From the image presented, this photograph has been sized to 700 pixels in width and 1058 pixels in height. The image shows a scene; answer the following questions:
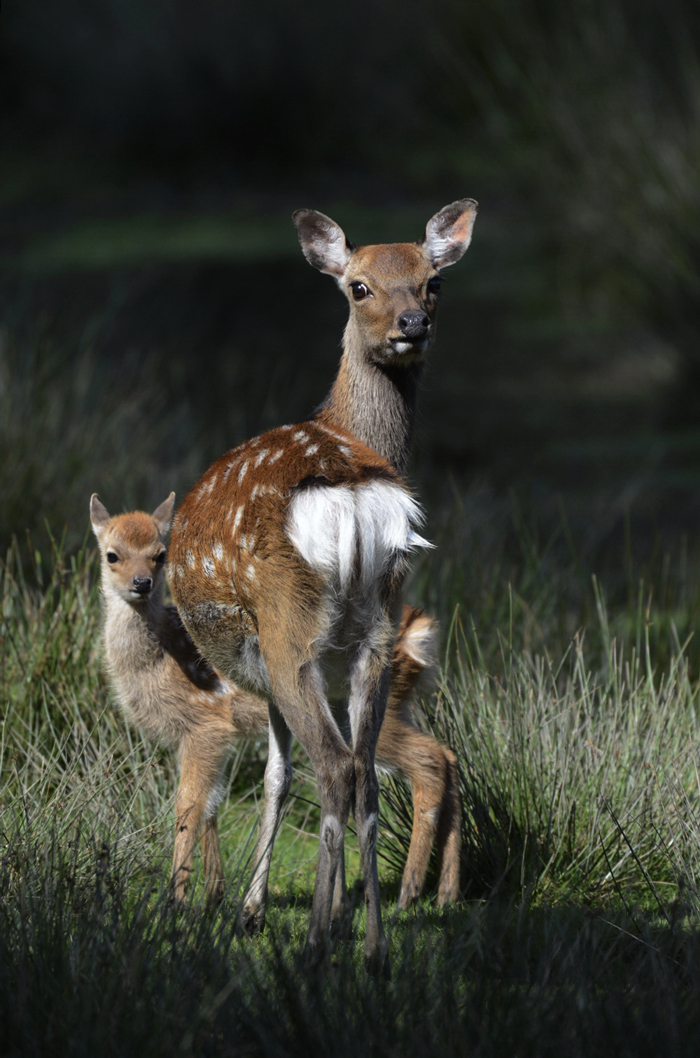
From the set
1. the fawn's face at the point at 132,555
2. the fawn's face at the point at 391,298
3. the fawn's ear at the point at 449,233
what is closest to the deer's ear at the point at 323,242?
the fawn's face at the point at 391,298

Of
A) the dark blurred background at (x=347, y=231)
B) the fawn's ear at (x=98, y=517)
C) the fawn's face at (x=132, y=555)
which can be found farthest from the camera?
the dark blurred background at (x=347, y=231)

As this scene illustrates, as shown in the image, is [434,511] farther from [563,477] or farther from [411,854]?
[411,854]

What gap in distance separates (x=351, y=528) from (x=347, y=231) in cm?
1230

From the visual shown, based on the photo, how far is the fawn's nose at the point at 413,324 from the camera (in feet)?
11.5

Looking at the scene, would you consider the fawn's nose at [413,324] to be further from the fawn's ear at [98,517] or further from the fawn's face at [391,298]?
the fawn's ear at [98,517]

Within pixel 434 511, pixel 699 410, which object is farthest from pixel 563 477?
pixel 434 511

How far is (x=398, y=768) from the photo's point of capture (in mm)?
3744

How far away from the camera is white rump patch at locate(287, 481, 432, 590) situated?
9.98 feet

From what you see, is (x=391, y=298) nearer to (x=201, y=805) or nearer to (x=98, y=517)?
(x=98, y=517)

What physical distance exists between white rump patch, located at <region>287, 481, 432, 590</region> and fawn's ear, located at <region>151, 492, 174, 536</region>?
1.15m

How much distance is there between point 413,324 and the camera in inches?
138

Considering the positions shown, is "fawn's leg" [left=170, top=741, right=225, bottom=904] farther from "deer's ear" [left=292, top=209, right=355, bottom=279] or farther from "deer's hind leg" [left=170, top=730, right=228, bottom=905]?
"deer's ear" [left=292, top=209, right=355, bottom=279]

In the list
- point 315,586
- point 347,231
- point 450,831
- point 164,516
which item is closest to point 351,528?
point 315,586

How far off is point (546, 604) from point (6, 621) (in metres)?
2.35
